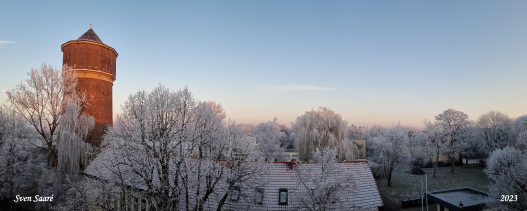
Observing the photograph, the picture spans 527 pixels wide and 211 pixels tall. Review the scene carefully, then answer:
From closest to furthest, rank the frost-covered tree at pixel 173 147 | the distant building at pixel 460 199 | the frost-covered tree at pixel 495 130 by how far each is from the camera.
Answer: the frost-covered tree at pixel 173 147 < the distant building at pixel 460 199 < the frost-covered tree at pixel 495 130

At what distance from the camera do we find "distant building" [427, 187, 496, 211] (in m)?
16.2

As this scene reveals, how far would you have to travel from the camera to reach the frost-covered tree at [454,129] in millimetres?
34812

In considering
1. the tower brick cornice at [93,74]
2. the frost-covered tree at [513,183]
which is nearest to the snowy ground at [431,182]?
the frost-covered tree at [513,183]

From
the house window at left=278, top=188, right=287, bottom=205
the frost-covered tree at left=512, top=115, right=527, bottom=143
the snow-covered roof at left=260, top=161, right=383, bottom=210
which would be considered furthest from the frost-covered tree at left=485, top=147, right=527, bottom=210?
the frost-covered tree at left=512, top=115, right=527, bottom=143

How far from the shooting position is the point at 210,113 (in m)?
13.0

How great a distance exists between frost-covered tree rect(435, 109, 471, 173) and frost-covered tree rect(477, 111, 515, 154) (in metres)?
2.36

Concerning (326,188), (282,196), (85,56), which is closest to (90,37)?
(85,56)

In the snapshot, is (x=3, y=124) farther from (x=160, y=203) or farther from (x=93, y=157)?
(x=160, y=203)

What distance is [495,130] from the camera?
3488cm

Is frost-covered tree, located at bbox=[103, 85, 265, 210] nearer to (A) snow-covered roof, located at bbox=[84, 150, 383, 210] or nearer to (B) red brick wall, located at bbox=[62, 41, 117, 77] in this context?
(A) snow-covered roof, located at bbox=[84, 150, 383, 210]

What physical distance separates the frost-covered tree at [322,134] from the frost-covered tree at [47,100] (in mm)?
20853

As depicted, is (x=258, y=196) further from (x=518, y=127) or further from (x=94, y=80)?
(x=518, y=127)

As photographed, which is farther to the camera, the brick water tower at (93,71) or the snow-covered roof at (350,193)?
the brick water tower at (93,71)

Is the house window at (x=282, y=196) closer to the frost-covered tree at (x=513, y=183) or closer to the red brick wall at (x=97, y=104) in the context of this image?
the frost-covered tree at (x=513, y=183)
